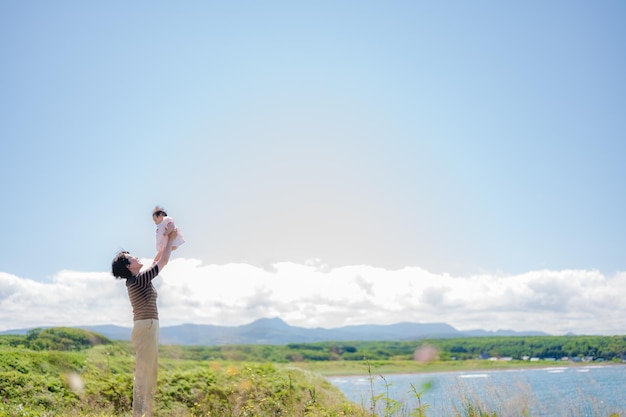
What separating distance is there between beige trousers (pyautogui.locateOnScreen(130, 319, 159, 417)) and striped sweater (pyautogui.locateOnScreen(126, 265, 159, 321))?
91mm

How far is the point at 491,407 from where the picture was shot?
9102 mm

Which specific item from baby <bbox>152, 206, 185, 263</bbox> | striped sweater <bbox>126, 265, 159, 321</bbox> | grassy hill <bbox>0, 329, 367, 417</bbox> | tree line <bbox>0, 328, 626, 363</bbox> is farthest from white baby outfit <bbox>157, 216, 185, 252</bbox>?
tree line <bbox>0, 328, 626, 363</bbox>

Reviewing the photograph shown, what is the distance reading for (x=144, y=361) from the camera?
26.2ft

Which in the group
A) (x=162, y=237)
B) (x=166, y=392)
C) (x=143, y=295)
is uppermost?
(x=162, y=237)

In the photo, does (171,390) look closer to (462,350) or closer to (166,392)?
(166,392)

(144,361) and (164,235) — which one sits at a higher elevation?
(164,235)

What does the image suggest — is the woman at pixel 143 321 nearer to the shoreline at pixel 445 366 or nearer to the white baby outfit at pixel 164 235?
the white baby outfit at pixel 164 235

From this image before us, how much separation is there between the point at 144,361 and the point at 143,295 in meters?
0.87

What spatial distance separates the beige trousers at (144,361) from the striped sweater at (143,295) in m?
0.09

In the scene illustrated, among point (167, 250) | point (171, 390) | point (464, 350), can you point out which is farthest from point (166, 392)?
point (464, 350)

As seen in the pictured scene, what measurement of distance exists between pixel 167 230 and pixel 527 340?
91.5 meters

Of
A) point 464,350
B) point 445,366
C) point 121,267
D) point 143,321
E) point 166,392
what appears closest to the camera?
point 143,321

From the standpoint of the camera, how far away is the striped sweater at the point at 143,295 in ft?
26.1

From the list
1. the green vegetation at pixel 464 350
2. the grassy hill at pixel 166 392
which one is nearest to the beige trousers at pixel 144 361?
the grassy hill at pixel 166 392
